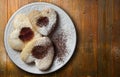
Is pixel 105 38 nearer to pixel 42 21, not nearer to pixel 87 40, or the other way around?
pixel 87 40

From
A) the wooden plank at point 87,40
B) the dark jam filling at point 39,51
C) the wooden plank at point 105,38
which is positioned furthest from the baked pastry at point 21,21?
the wooden plank at point 105,38

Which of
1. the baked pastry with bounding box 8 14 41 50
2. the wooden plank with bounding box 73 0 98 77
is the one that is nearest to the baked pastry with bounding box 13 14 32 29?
the baked pastry with bounding box 8 14 41 50

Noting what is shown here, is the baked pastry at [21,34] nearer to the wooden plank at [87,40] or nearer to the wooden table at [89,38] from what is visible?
the wooden table at [89,38]

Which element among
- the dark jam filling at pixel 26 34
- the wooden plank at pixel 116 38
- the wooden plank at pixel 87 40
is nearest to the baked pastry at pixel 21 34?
the dark jam filling at pixel 26 34

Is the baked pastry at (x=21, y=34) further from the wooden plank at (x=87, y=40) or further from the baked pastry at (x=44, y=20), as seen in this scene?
the wooden plank at (x=87, y=40)

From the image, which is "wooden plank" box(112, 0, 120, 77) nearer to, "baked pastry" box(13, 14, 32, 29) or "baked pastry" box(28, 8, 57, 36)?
"baked pastry" box(28, 8, 57, 36)

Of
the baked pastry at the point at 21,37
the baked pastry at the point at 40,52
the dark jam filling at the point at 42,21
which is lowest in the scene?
the baked pastry at the point at 40,52

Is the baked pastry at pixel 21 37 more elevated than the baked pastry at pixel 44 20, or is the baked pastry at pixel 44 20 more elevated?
the baked pastry at pixel 44 20
